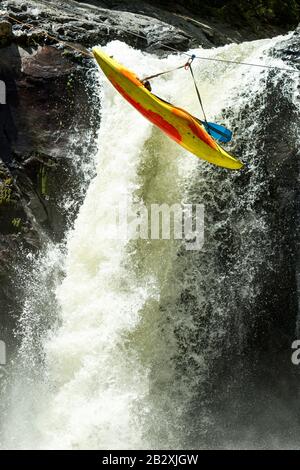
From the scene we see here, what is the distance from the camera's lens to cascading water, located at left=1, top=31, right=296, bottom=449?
309 inches

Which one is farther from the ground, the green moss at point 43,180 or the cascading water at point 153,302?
the green moss at point 43,180

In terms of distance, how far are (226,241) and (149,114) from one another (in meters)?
1.89

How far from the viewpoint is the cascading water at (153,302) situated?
785cm

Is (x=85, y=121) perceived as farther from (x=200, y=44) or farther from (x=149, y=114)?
(x=200, y=44)

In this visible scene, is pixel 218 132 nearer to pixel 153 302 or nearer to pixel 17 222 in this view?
pixel 153 302

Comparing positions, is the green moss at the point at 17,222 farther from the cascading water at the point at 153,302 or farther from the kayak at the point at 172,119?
the kayak at the point at 172,119

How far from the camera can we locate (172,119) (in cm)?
758

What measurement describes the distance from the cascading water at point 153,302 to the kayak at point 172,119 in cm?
97

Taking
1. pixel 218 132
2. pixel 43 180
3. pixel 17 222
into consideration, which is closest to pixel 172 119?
pixel 218 132

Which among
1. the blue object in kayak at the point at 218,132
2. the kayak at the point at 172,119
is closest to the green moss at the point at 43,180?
the kayak at the point at 172,119

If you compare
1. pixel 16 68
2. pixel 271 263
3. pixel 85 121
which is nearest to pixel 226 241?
pixel 271 263

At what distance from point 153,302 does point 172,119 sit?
7.14 feet

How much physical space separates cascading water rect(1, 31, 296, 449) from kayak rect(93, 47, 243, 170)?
3.18 feet

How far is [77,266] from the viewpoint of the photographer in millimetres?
8445
